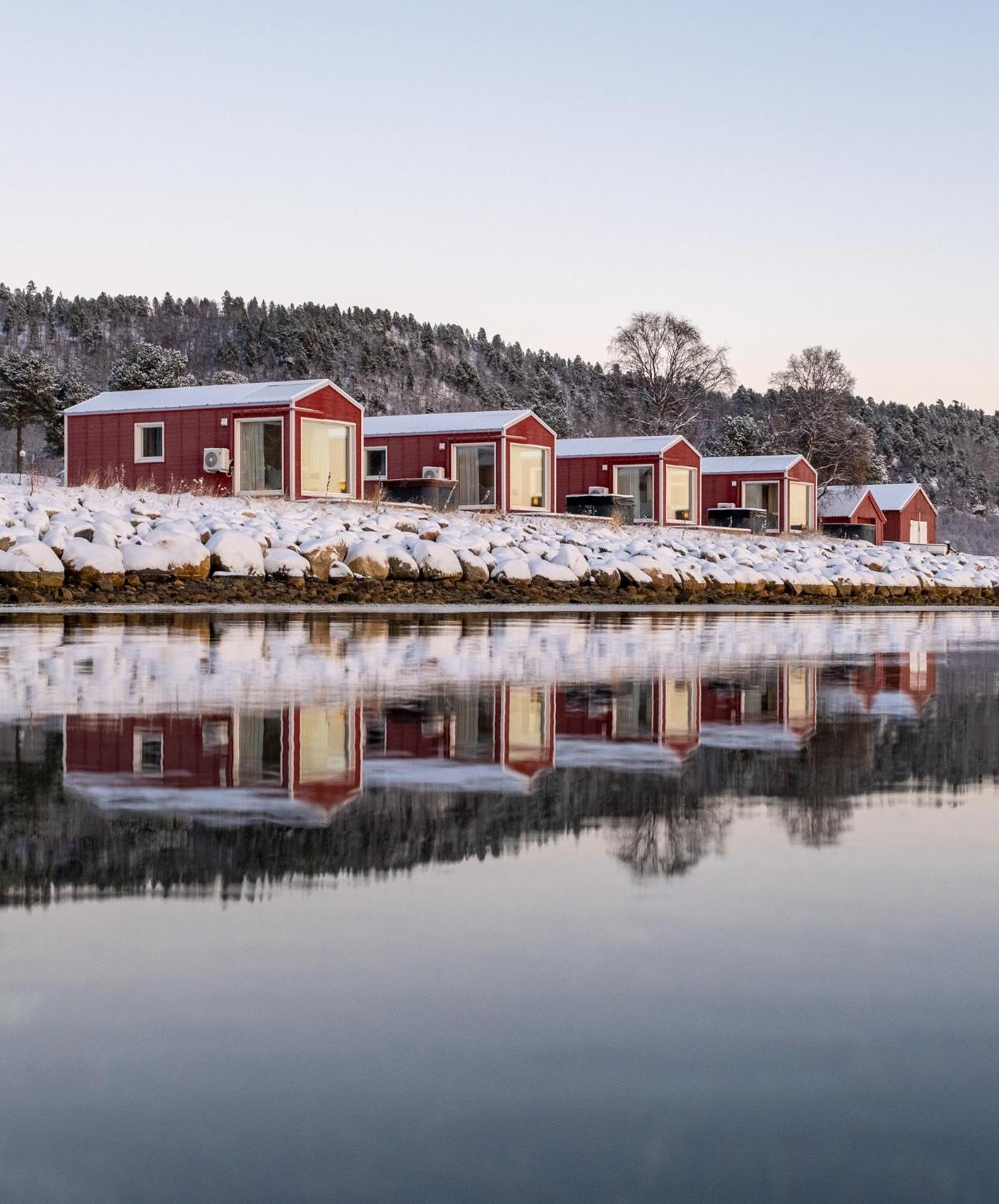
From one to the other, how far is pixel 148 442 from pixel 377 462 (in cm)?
760

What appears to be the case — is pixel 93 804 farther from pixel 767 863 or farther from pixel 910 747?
pixel 910 747

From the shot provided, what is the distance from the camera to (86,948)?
2951 millimetres

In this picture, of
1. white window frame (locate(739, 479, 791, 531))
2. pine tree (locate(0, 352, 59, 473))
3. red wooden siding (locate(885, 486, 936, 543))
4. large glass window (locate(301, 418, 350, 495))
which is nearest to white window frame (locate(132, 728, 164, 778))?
large glass window (locate(301, 418, 350, 495))

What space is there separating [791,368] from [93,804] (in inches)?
2791

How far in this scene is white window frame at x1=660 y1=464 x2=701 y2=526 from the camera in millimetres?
49250

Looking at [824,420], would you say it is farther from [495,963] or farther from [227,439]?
[495,963]

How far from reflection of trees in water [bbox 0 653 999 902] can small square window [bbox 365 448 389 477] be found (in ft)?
124

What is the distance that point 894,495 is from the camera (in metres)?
71.6

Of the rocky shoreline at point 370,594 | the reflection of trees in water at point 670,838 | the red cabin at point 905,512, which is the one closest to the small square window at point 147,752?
the reflection of trees in water at point 670,838

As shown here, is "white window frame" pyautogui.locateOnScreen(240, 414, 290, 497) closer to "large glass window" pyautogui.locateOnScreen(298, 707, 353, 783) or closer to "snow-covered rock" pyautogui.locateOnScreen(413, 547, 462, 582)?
"snow-covered rock" pyautogui.locateOnScreen(413, 547, 462, 582)

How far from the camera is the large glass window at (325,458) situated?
37.8m

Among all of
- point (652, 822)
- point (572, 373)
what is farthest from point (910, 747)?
point (572, 373)

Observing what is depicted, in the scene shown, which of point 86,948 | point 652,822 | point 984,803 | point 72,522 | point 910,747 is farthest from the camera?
point 72,522

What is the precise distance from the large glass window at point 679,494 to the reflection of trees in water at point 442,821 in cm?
4391
